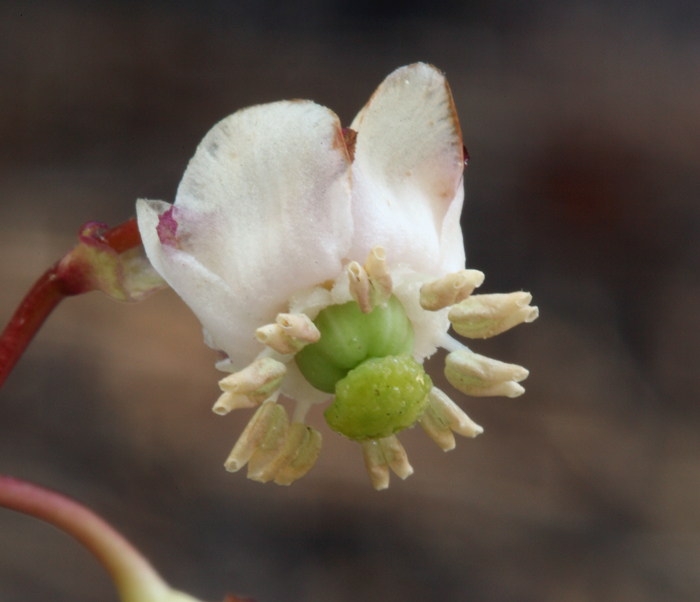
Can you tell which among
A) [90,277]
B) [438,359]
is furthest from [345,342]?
[438,359]

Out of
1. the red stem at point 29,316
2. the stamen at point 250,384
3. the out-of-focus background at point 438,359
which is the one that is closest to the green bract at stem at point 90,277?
the red stem at point 29,316

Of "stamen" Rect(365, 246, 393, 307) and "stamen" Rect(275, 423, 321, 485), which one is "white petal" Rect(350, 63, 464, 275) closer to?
"stamen" Rect(365, 246, 393, 307)

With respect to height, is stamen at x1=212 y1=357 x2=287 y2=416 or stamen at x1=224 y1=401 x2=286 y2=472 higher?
stamen at x1=212 y1=357 x2=287 y2=416

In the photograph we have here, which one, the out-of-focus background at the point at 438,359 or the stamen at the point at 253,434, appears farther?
the out-of-focus background at the point at 438,359

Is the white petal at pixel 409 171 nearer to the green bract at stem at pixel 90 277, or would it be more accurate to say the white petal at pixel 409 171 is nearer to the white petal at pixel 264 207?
the white petal at pixel 264 207

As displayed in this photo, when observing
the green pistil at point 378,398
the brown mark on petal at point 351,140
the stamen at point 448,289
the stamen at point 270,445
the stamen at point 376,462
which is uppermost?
the brown mark on petal at point 351,140

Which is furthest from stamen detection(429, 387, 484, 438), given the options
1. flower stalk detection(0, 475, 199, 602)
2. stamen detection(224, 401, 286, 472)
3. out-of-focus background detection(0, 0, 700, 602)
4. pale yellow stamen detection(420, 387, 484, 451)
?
out-of-focus background detection(0, 0, 700, 602)

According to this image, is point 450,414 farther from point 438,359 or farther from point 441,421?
point 438,359
